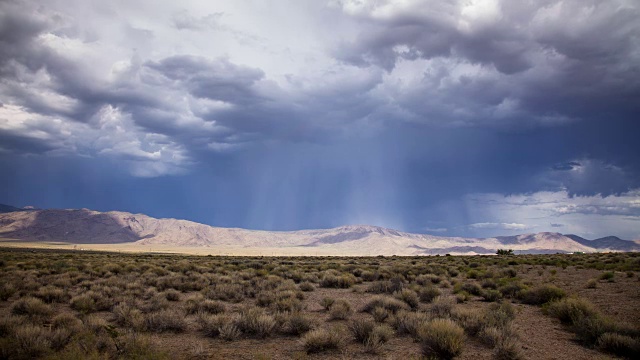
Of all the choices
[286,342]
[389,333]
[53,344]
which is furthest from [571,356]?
[53,344]

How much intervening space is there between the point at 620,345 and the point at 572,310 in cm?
364

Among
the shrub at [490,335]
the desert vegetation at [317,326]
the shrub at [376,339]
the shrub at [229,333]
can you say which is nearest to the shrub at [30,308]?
the desert vegetation at [317,326]

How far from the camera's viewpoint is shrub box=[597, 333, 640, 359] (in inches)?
347

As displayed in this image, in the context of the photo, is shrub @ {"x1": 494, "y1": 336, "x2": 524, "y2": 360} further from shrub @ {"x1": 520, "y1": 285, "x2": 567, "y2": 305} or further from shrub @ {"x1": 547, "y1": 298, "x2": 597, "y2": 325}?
shrub @ {"x1": 520, "y1": 285, "x2": 567, "y2": 305}

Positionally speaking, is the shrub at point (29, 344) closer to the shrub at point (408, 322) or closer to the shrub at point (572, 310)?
the shrub at point (408, 322)

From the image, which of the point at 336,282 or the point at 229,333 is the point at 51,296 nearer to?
the point at 229,333

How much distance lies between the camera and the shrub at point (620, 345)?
8820 millimetres

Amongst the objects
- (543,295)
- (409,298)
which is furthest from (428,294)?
(543,295)

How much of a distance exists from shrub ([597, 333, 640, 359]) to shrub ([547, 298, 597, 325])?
2564 mm

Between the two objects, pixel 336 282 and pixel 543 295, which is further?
pixel 336 282

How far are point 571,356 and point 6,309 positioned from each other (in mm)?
18495

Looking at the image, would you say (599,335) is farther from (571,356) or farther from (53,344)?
(53,344)

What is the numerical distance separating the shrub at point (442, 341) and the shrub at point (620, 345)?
3.57 meters

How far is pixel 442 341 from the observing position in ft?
29.3
